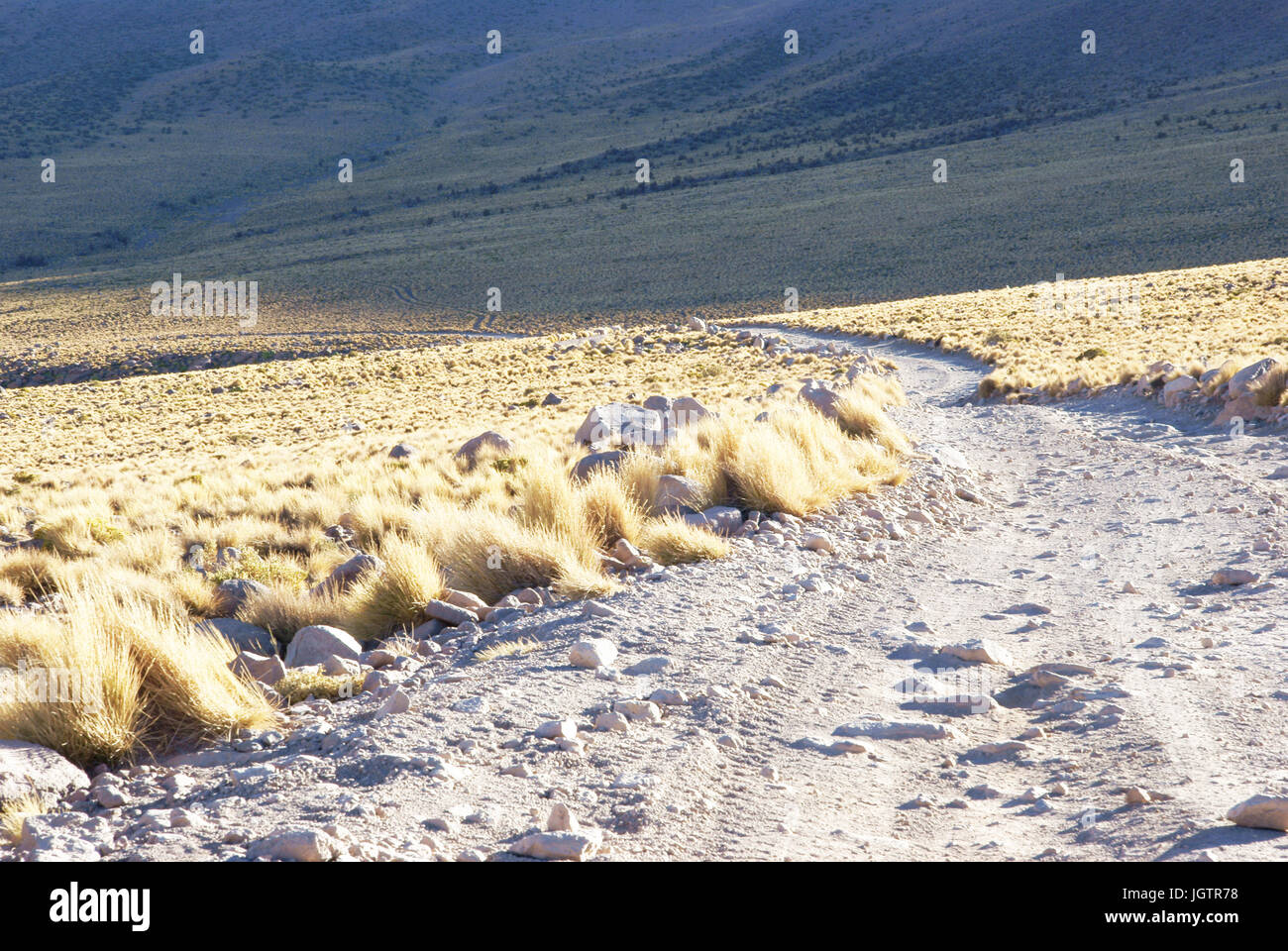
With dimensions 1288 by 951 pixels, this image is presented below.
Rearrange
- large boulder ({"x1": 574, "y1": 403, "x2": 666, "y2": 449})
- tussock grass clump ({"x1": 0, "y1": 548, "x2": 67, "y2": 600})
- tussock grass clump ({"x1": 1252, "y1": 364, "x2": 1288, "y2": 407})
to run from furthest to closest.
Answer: large boulder ({"x1": 574, "y1": 403, "x2": 666, "y2": 449}) → tussock grass clump ({"x1": 1252, "y1": 364, "x2": 1288, "y2": 407}) → tussock grass clump ({"x1": 0, "y1": 548, "x2": 67, "y2": 600})

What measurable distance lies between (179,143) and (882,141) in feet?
248

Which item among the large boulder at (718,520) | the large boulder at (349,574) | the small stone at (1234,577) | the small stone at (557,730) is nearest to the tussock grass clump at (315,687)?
the small stone at (557,730)

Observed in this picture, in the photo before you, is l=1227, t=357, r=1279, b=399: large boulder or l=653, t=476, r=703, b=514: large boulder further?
l=1227, t=357, r=1279, b=399: large boulder

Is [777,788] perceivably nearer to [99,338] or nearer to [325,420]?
[325,420]

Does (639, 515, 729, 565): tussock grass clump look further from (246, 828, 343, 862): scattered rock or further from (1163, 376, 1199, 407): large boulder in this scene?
(1163, 376, 1199, 407): large boulder

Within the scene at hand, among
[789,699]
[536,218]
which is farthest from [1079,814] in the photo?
[536,218]

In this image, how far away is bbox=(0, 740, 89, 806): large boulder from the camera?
143 inches

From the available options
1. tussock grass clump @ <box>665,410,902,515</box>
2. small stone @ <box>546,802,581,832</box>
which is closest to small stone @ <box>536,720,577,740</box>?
small stone @ <box>546,802,581,832</box>

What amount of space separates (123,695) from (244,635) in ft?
5.94

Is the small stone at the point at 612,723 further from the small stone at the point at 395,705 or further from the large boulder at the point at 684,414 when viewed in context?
the large boulder at the point at 684,414

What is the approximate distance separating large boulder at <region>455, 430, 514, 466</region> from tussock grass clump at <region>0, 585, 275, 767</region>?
9902 millimetres

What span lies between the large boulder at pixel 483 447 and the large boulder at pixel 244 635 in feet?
27.2

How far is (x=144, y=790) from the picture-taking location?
379cm

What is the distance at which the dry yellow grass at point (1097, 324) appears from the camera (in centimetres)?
1803
